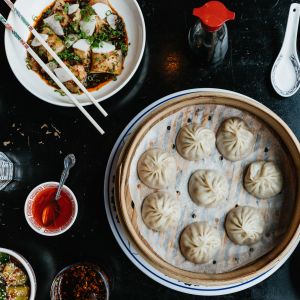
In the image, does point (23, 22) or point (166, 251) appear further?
point (23, 22)

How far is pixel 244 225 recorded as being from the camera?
2355 millimetres

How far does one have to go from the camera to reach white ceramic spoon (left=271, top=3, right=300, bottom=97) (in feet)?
8.75

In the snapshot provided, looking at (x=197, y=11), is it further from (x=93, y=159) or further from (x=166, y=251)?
(x=166, y=251)

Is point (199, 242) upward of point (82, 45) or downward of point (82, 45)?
downward

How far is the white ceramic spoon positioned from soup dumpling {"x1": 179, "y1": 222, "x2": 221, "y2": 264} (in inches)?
34.1

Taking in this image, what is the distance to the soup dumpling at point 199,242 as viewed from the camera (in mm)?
2373

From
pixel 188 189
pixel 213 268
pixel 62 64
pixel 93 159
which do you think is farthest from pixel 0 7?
pixel 213 268

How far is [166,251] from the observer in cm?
245

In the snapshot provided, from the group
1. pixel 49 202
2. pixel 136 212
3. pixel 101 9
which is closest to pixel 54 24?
pixel 101 9

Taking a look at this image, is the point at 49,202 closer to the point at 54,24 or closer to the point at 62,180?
the point at 62,180

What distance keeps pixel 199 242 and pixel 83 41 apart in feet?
4.15

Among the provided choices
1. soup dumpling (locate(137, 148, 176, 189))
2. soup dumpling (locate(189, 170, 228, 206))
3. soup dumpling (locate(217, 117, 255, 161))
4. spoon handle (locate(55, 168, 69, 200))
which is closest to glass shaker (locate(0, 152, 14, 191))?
spoon handle (locate(55, 168, 69, 200))

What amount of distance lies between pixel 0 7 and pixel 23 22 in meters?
0.20

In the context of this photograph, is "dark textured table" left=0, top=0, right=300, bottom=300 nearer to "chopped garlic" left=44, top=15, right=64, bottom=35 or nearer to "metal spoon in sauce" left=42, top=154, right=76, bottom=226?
"metal spoon in sauce" left=42, top=154, right=76, bottom=226
